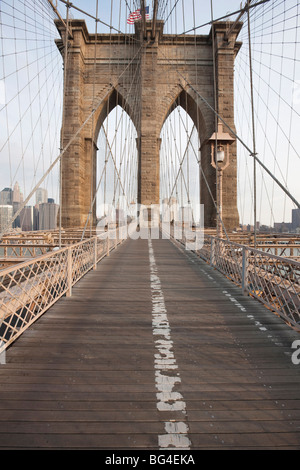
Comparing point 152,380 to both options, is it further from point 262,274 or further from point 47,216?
point 47,216

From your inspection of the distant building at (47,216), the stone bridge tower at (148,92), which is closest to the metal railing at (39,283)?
the distant building at (47,216)

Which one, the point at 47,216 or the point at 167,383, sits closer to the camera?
the point at 167,383

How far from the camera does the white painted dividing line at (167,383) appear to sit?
1.73m

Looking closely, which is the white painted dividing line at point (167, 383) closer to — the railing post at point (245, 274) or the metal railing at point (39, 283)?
the metal railing at point (39, 283)

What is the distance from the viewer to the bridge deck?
5.82ft

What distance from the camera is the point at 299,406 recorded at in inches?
80.7

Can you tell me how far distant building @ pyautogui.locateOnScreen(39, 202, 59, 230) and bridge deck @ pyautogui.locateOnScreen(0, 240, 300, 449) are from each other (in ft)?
48.8

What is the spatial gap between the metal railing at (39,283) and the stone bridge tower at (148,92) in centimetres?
1288

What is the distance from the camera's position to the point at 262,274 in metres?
5.46

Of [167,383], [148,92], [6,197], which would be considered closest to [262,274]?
[167,383]

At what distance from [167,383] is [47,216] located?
729 inches

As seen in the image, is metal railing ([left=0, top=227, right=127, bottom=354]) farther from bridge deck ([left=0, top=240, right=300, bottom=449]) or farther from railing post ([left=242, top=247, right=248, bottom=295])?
railing post ([left=242, top=247, right=248, bottom=295])
